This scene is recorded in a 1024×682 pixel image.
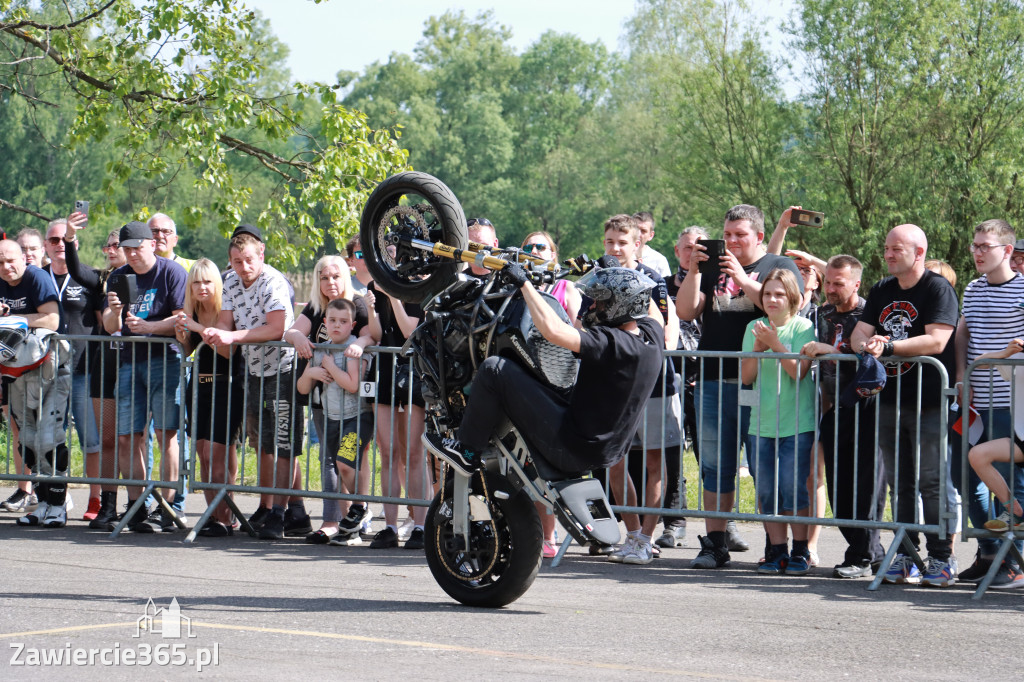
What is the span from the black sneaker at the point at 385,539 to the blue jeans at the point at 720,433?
2.15m

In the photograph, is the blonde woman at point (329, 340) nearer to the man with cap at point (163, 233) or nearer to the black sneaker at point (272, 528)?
the black sneaker at point (272, 528)

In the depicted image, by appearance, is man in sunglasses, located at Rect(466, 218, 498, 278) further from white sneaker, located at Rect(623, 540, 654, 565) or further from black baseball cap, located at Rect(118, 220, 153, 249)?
black baseball cap, located at Rect(118, 220, 153, 249)

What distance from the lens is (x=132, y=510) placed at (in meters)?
9.09

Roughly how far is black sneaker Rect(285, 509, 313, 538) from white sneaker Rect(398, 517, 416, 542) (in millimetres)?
742

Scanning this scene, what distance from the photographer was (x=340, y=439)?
8.96m

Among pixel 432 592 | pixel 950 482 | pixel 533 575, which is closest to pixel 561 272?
pixel 533 575

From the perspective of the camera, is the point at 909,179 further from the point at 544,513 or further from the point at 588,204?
the point at 588,204

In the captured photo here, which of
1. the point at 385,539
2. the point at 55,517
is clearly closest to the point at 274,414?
the point at 385,539

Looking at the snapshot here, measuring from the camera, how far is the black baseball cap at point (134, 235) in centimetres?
948

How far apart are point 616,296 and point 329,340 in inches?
128

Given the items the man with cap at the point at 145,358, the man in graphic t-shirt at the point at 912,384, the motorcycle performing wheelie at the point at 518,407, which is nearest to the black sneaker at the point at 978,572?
the man in graphic t-shirt at the point at 912,384

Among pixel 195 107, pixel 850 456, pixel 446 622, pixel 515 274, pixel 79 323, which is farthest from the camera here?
pixel 195 107

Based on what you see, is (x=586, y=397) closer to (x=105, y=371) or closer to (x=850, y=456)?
(x=850, y=456)

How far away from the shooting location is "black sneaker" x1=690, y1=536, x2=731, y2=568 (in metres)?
8.15
